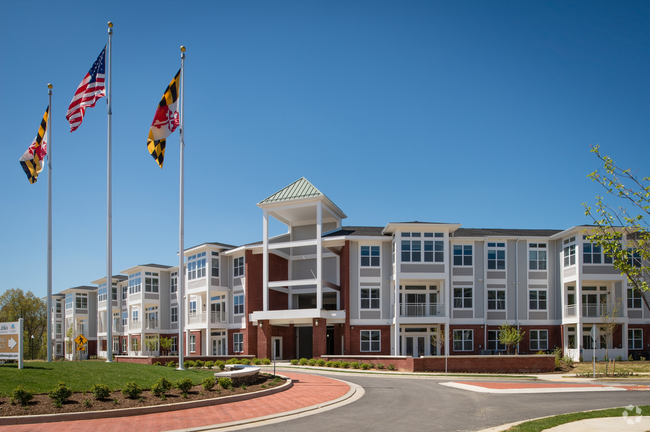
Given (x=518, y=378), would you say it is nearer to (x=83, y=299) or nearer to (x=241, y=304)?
(x=241, y=304)

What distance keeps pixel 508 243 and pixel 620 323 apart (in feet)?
31.8

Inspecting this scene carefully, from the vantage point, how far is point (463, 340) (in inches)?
1629

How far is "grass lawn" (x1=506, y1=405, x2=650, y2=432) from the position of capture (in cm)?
1198

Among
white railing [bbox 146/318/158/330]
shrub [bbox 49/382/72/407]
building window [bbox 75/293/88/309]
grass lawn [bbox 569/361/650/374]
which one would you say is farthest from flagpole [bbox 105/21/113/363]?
building window [bbox 75/293/88/309]

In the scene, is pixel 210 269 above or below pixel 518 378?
above

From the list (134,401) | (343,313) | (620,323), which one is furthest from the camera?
(343,313)

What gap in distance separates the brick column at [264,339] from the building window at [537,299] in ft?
68.9

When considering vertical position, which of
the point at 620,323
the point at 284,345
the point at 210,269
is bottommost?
the point at 284,345

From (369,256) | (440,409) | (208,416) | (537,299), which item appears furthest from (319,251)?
(208,416)

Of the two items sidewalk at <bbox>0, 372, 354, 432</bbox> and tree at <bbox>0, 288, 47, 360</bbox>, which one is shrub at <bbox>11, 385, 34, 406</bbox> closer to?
sidewalk at <bbox>0, 372, 354, 432</bbox>

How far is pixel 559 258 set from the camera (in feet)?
137

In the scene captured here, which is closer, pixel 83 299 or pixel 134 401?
pixel 134 401

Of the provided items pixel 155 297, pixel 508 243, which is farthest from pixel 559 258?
pixel 155 297

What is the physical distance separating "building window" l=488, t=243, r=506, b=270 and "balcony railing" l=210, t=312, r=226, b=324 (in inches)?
934
